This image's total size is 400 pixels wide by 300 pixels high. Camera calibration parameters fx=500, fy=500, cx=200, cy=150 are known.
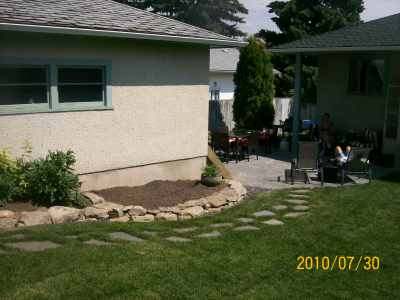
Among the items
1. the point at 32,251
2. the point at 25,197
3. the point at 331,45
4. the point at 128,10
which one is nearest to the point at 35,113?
the point at 25,197

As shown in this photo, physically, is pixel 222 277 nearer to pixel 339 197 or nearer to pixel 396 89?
pixel 339 197

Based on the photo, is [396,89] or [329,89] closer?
[396,89]

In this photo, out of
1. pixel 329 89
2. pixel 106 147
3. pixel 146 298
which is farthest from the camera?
pixel 329 89

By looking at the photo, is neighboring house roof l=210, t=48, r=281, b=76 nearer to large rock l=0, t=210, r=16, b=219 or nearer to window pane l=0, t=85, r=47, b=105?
window pane l=0, t=85, r=47, b=105

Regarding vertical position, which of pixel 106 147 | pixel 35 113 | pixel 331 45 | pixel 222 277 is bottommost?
pixel 222 277

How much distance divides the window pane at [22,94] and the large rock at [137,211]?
7.99ft

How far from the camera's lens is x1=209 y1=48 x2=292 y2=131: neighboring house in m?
19.9

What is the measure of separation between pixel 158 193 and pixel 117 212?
1616 millimetres

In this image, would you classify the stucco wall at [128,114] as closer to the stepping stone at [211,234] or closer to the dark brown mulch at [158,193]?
the dark brown mulch at [158,193]

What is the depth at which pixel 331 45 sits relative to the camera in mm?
14805

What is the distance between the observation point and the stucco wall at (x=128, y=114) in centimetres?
843

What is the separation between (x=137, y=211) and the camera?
845 cm

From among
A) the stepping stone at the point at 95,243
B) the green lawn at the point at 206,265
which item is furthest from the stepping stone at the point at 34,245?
the stepping stone at the point at 95,243

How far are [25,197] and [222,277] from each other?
383cm
